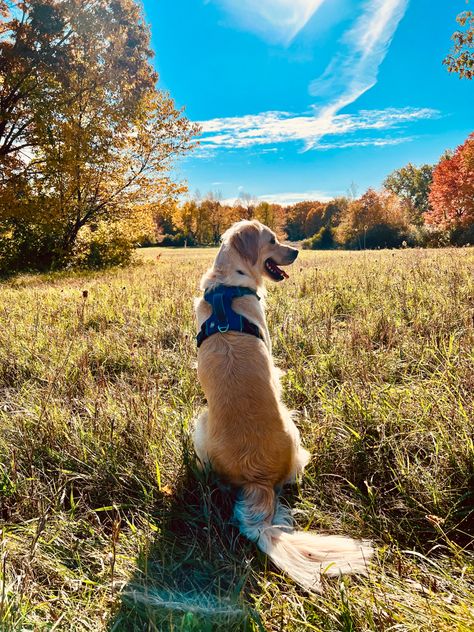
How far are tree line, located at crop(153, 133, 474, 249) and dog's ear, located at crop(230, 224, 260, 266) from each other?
10.0m

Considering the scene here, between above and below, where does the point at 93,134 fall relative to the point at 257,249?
above

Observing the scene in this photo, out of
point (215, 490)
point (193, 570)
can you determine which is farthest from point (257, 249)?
point (193, 570)

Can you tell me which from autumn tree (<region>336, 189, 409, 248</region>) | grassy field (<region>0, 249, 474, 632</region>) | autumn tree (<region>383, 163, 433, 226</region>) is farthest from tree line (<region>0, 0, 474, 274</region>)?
autumn tree (<region>383, 163, 433, 226</region>)

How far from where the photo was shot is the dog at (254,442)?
1.73 meters

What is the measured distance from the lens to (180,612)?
4.96 feet

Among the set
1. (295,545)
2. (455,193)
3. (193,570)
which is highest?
(455,193)

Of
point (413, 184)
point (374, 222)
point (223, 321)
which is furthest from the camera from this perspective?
point (413, 184)

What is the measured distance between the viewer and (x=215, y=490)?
2.19 m

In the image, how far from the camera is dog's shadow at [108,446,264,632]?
1.47m

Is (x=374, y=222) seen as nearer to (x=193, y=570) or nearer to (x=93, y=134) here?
(x=93, y=134)

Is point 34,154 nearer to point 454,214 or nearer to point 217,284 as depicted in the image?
point 217,284

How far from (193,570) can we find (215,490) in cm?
47

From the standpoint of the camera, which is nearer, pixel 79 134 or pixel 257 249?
pixel 257 249

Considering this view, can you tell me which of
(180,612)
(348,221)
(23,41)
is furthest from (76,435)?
(348,221)
